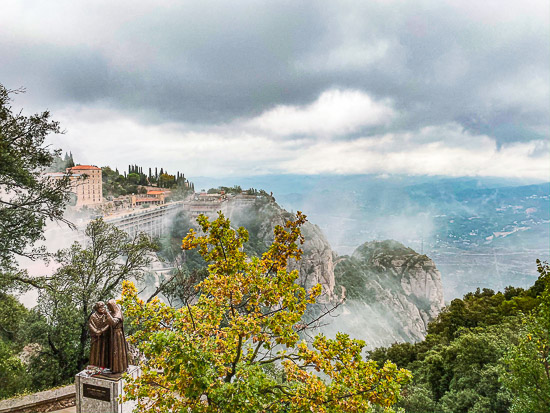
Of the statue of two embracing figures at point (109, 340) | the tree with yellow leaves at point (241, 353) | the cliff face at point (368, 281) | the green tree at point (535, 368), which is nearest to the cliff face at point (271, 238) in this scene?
the cliff face at point (368, 281)

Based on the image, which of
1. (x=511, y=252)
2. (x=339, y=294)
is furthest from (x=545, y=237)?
(x=339, y=294)

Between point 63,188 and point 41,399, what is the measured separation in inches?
275

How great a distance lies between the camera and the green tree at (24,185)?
10144 millimetres

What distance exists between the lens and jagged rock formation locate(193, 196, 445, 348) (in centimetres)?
7800

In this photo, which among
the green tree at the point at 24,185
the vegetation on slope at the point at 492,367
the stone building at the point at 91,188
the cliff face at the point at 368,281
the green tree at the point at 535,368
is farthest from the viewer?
the cliff face at the point at 368,281

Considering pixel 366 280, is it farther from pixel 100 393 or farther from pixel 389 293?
pixel 100 393

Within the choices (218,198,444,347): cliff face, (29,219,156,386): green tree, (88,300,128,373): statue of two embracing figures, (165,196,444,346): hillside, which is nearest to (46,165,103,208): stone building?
(165,196,444,346): hillside

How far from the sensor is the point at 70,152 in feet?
199

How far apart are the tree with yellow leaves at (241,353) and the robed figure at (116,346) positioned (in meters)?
2.59

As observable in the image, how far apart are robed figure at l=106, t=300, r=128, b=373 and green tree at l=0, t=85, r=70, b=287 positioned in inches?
224

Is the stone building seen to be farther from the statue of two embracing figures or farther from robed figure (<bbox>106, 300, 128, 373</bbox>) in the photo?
robed figure (<bbox>106, 300, 128, 373</bbox>)

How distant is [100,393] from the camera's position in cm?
736

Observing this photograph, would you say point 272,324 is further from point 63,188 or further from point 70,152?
point 70,152

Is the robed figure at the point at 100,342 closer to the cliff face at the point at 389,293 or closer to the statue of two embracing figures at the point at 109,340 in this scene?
the statue of two embracing figures at the point at 109,340
